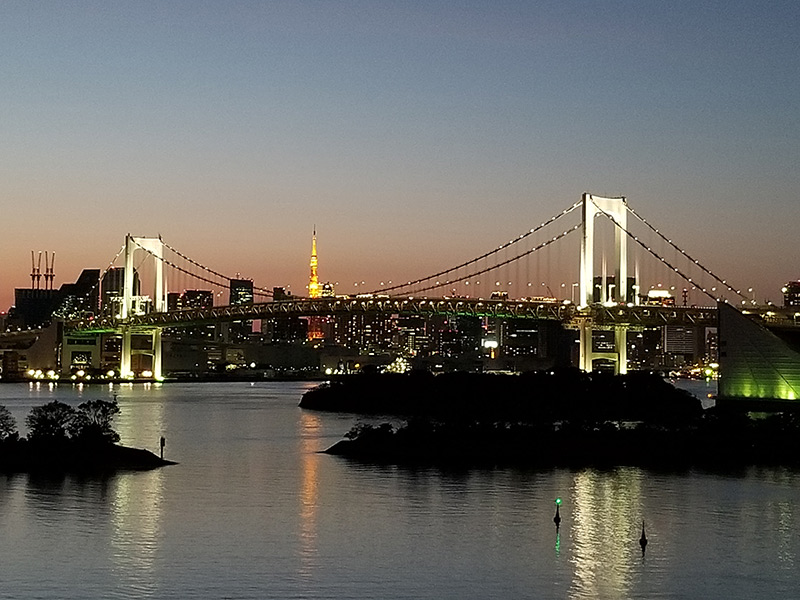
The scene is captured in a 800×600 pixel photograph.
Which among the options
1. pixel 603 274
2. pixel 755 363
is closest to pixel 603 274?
pixel 603 274

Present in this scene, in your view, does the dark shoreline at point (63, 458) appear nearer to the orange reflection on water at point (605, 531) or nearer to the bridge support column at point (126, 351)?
the orange reflection on water at point (605, 531)

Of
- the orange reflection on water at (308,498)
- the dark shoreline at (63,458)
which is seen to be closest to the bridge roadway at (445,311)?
the orange reflection on water at (308,498)

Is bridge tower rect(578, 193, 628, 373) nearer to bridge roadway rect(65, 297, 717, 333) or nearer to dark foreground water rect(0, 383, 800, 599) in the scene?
bridge roadway rect(65, 297, 717, 333)

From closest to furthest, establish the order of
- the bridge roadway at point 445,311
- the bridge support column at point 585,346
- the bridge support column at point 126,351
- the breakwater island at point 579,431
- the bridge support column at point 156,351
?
1. the breakwater island at point 579,431
2. the bridge roadway at point 445,311
3. the bridge support column at point 585,346
4. the bridge support column at point 156,351
5. the bridge support column at point 126,351

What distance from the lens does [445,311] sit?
58031mm

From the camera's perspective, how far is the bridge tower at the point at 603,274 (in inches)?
2109

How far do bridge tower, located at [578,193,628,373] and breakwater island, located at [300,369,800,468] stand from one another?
6.58 meters

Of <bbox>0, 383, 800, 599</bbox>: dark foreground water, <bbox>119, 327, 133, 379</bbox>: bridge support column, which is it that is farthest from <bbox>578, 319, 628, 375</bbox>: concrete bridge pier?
<bbox>119, 327, 133, 379</bbox>: bridge support column

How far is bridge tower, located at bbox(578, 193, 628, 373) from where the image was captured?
176 ft

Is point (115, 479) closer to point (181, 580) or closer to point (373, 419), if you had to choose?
point (181, 580)

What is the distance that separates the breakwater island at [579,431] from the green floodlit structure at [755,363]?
87 centimetres

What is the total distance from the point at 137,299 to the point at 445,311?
80.7 ft

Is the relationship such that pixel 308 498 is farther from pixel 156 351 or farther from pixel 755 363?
pixel 156 351

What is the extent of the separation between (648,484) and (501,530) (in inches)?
257
